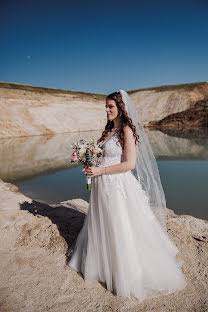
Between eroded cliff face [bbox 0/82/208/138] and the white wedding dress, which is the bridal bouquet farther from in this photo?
eroded cliff face [bbox 0/82/208/138]

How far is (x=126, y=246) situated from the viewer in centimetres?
324

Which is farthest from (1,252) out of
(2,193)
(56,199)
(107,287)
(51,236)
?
(56,199)

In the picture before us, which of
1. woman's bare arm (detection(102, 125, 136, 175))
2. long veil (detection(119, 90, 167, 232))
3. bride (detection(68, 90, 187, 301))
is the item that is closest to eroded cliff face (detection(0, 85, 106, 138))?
long veil (detection(119, 90, 167, 232))

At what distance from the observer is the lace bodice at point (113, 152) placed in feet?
10.9

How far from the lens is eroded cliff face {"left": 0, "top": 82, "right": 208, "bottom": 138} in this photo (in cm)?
4016

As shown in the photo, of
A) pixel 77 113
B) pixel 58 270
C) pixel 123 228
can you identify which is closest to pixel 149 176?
pixel 123 228

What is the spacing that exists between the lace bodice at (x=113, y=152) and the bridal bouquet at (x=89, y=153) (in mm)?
91

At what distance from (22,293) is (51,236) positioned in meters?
1.47

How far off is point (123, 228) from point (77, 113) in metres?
49.4

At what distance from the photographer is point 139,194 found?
3.47 m

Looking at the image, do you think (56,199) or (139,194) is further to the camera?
(56,199)

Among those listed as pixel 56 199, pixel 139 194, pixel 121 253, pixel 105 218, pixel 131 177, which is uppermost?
pixel 131 177

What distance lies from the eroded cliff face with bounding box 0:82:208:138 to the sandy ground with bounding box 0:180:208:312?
34.1 meters

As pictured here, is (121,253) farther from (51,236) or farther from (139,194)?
(51,236)
